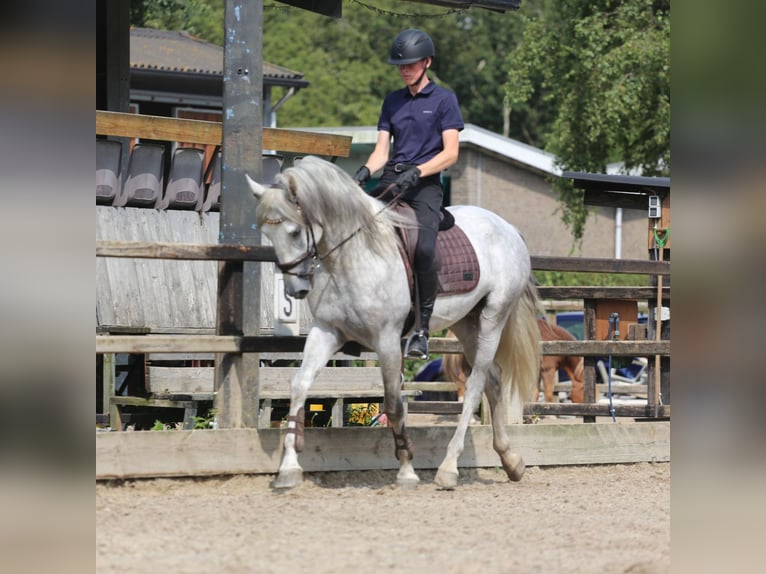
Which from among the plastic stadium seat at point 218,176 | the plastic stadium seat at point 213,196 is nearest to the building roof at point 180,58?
the plastic stadium seat at point 218,176

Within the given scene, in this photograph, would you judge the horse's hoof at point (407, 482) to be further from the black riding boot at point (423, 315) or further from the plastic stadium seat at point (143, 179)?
the plastic stadium seat at point (143, 179)

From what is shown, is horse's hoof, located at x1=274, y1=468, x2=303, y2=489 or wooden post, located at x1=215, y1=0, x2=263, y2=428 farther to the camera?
wooden post, located at x1=215, y1=0, x2=263, y2=428

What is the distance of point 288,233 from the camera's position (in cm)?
634

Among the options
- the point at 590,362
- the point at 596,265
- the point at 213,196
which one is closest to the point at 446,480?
the point at 596,265

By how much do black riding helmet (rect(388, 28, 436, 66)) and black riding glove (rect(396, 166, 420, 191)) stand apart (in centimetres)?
67

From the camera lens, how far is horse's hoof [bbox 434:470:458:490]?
278 inches

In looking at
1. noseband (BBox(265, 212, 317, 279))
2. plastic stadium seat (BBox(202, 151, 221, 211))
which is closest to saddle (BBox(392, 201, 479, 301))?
noseband (BBox(265, 212, 317, 279))

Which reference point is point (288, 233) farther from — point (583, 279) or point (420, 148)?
point (583, 279)

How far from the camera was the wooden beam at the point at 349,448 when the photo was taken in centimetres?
661

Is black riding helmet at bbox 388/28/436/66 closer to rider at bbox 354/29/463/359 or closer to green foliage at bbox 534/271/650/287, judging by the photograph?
rider at bbox 354/29/463/359

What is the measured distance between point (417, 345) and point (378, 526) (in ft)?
4.73

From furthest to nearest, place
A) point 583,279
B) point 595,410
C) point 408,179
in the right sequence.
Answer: point 583,279 < point 595,410 < point 408,179
